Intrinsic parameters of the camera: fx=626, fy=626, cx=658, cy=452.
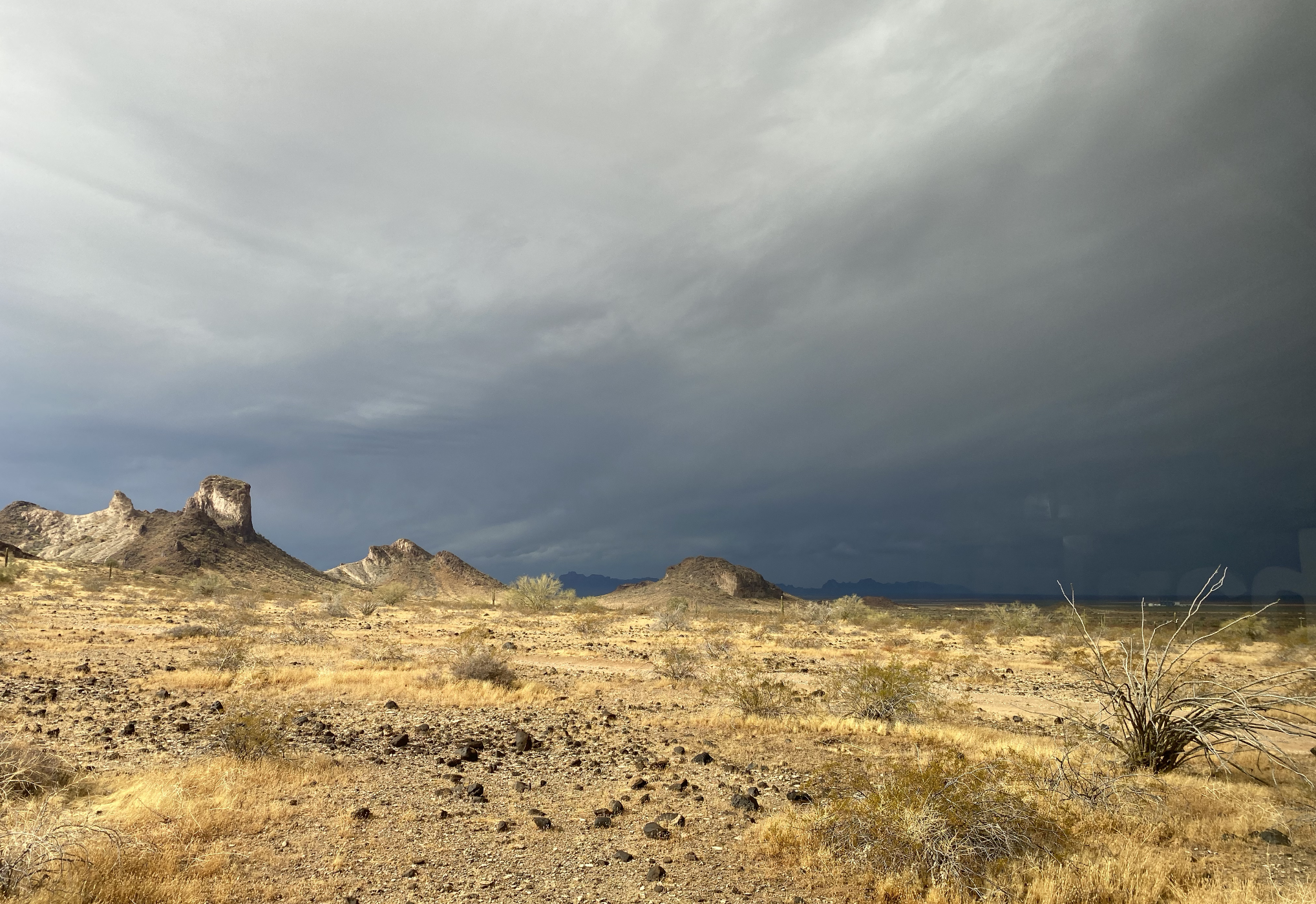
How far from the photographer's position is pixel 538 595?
67375 mm

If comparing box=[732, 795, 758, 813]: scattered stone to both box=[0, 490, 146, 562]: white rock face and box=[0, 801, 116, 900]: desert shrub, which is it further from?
box=[0, 490, 146, 562]: white rock face

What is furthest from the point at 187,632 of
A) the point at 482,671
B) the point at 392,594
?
the point at 392,594

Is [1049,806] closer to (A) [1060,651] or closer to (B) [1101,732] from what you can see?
(B) [1101,732]

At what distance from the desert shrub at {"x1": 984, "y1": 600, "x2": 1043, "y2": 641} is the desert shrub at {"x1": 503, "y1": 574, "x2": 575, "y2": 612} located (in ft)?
135

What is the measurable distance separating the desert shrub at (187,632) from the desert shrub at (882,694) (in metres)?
27.6

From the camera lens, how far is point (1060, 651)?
1334 inches

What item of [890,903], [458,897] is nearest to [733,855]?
A: [890,903]

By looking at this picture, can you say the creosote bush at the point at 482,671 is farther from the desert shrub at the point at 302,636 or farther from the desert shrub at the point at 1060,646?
the desert shrub at the point at 1060,646

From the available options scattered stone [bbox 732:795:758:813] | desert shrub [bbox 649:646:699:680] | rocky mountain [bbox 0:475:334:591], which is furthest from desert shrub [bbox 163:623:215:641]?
rocky mountain [bbox 0:475:334:591]

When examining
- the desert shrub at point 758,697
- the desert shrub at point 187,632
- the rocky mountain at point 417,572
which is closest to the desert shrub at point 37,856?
the desert shrub at point 758,697

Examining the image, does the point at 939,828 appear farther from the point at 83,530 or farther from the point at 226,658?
the point at 83,530

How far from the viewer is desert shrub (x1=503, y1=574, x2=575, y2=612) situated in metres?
64.9

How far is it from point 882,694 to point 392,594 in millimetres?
62472

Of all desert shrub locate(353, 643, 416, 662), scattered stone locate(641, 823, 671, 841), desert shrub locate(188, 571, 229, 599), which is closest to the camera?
scattered stone locate(641, 823, 671, 841)
